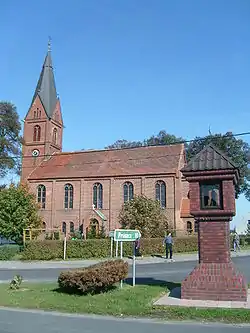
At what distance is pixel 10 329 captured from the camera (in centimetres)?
781

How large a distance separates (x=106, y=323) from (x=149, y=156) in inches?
1709

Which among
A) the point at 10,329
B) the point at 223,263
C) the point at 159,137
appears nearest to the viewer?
the point at 10,329

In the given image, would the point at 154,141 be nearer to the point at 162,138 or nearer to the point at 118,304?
the point at 162,138

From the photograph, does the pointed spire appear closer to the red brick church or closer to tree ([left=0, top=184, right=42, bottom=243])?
the red brick church

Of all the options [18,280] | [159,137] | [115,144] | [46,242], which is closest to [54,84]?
[115,144]

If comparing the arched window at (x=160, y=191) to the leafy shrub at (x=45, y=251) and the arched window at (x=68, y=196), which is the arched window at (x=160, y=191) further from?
the leafy shrub at (x=45, y=251)

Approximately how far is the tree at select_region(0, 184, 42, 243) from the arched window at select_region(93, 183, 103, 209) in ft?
43.1

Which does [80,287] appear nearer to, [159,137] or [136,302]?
[136,302]

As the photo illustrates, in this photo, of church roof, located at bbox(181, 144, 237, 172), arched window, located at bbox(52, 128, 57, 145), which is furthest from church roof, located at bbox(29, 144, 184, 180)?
church roof, located at bbox(181, 144, 237, 172)

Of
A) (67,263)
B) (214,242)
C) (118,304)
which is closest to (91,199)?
(67,263)

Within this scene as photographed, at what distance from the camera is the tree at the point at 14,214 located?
1469 inches

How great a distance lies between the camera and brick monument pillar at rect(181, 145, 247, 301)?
35.2ft

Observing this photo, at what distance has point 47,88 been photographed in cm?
6300

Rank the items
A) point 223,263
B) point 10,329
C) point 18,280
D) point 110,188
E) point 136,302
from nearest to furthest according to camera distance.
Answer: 1. point 10,329
2. point 136,302
3. point 223,263
4. point 18,280
5. point 110,188
